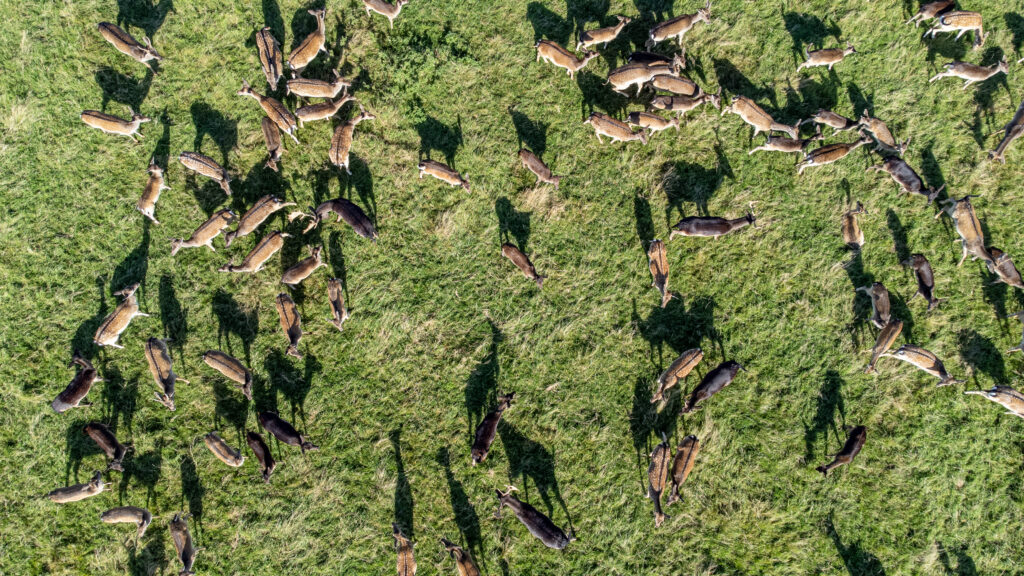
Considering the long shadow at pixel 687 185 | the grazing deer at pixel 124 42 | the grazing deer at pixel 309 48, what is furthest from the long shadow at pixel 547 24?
the grazing deer at pixel 124 42

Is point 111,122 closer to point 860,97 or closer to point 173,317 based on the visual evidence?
point 173,317

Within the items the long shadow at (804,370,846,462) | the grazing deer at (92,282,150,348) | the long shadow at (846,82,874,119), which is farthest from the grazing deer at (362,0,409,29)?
the long shadow at (804,370,846,462)

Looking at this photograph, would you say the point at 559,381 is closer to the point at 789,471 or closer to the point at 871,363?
the point at 789,471

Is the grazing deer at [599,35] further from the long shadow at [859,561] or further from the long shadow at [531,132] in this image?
the long shadow at [859,561]

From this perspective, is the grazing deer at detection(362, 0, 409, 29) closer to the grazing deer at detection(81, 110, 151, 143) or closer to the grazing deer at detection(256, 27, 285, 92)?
the grazing deer at detection(256, 27, 285, 92)

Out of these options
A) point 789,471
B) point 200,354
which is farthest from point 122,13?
point 789,471

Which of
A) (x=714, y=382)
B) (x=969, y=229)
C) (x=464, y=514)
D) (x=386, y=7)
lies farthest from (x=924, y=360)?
(x=386, y=7)
